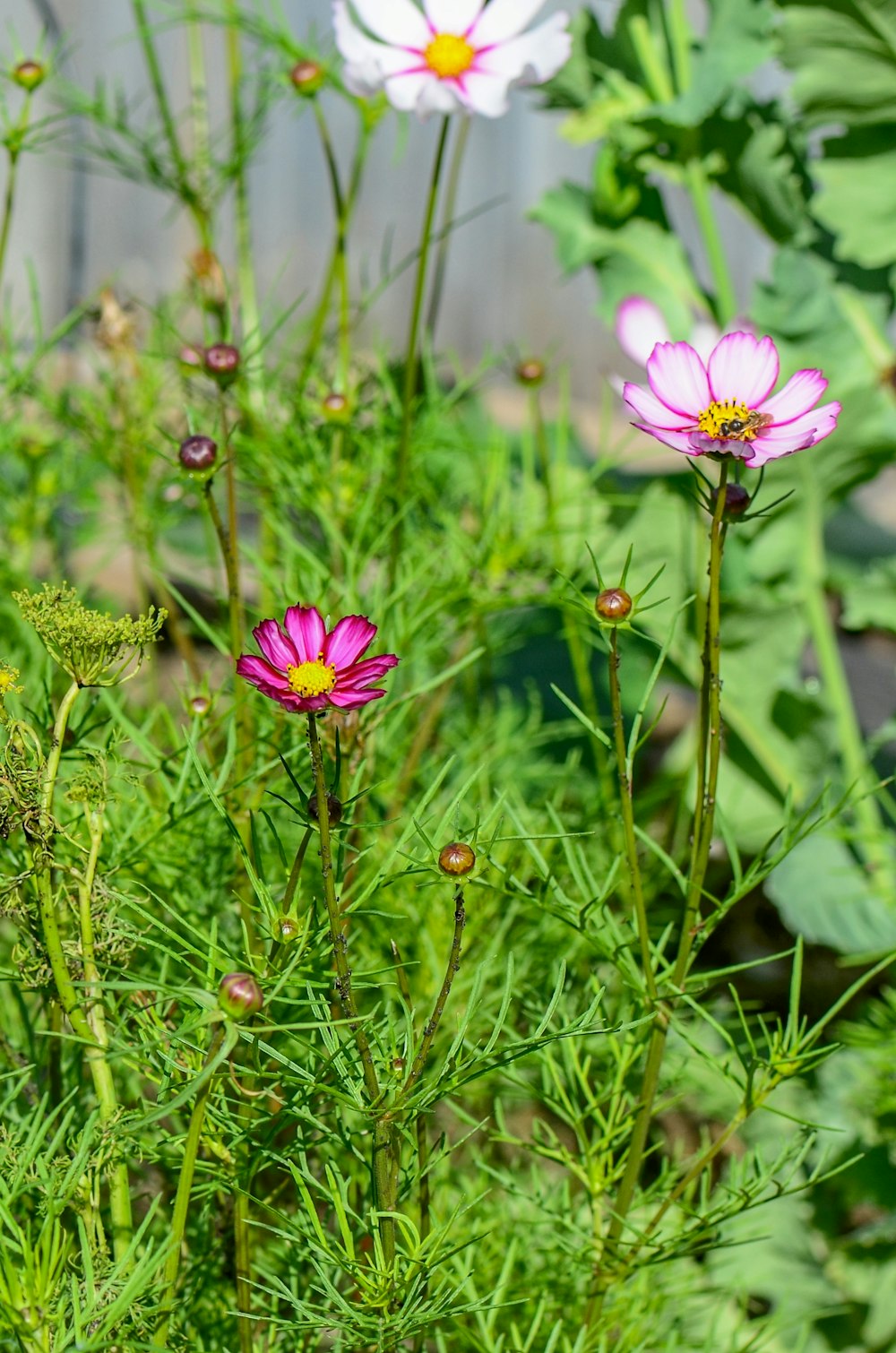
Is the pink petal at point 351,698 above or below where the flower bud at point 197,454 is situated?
below

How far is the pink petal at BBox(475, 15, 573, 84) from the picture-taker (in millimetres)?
588

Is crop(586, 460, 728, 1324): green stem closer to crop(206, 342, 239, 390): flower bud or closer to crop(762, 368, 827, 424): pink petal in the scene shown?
crop(762, 368, 827, 424): pink petal

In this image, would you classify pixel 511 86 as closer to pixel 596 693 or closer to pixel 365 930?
pixel 365 930

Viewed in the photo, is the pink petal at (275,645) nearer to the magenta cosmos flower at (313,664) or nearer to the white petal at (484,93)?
the magenta cosmos flower at (313,664)

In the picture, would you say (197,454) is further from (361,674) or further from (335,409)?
(335,409)

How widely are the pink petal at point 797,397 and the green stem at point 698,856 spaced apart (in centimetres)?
3

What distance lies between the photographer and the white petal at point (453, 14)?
24.5 inches

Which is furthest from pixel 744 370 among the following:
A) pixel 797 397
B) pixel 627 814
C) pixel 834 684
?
pixel 834 684

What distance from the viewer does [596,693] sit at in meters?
1.33

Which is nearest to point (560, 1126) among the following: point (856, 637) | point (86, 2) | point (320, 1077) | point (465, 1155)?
point (465, 1155)

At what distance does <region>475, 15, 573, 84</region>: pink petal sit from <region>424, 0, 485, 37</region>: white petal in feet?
0.08

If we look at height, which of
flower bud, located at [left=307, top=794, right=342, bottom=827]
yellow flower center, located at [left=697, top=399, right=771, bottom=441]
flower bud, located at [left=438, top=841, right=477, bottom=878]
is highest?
yellow flower center, located at [left=697, top=399, right=771, bottom=441]

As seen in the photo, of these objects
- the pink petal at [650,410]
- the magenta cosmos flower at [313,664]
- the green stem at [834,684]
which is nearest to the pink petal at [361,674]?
the magenta cosmos flower at [313,664]

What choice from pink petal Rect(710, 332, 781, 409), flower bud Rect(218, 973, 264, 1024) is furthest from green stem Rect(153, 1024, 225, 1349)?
pink petal Rect(710, 332, 781, 409)
